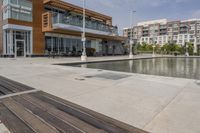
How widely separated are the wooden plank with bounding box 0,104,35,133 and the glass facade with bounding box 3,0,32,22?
25598mm

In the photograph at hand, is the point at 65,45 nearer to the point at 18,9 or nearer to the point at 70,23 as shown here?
the point at 70,23

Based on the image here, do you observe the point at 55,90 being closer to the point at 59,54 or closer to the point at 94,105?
the point at 94,105

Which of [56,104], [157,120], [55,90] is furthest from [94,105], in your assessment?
[55,90]

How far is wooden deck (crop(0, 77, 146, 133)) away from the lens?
365 cm

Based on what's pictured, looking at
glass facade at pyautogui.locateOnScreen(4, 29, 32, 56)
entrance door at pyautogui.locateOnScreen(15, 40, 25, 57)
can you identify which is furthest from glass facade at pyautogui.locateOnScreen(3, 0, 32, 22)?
entrance door at pyautogui.locateOnScreen(15, 40, 25, 57)

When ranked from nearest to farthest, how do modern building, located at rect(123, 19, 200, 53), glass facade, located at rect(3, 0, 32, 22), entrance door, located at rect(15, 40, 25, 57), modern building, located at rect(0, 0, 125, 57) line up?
1. glass facade, located at rect(3, 0, 32, 22)
2. modern building, located at rect(0, 0, 125, 57)
3. entrance door, located at rect(15, 40, 25, 57)
4. modern building, located at rect(123, 19, 200, 53)

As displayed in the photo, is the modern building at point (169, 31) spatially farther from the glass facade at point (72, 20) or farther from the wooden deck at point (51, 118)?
the wooden deck at point (51, 118)

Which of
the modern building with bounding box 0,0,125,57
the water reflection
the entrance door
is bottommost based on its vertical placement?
the water reflection

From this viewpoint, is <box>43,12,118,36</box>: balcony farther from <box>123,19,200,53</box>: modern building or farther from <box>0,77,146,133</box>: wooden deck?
<box>123,19,200,53</box>: modern building

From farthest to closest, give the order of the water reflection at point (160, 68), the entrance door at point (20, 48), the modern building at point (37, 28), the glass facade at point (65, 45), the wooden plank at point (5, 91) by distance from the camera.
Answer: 1. the glass facade at point (65, 45)
2. the entrance door at point (20, 48)
3. the modern building at point (37, 28)
4. the water reflection at point (160, 68)
5. the wooden plank at point (5, 91)

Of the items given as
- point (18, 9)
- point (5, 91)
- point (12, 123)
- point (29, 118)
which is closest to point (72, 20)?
point (18, 9)

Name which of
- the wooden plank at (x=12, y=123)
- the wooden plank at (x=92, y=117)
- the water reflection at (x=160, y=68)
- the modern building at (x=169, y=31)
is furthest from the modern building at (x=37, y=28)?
the modern building at (x=169, y=31)

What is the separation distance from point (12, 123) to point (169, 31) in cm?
12106

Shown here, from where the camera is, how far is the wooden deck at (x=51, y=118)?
12.0ft
